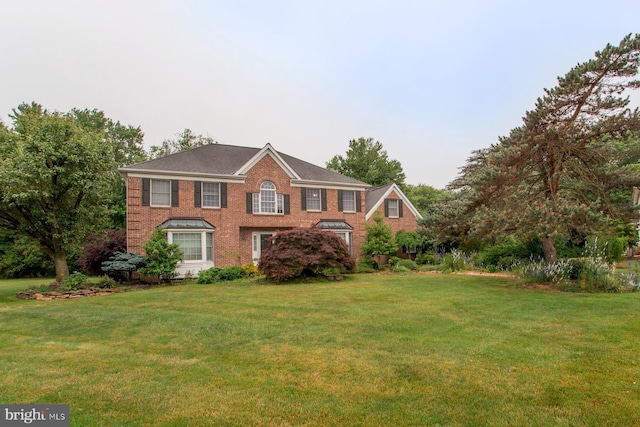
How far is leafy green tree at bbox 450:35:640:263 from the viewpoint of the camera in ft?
33.3

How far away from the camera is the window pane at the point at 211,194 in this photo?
62.2 ft

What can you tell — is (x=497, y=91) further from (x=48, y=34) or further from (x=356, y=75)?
(x=48, y=34)

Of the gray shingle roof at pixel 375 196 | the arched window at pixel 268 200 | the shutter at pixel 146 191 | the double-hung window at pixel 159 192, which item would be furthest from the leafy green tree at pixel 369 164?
the shutter at pixel 146 191

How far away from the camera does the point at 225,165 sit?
20.1 meters

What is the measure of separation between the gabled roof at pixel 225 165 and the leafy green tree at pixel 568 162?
11304mm

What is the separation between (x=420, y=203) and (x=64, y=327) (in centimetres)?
4175

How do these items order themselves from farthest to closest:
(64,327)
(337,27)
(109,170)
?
1. (109,170)
2. (337,27)
3. (64,327)

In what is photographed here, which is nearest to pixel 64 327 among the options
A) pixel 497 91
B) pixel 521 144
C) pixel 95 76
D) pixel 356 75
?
pixel 521 144

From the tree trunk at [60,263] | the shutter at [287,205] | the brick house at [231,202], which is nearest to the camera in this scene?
the tree trunk at [60,263]

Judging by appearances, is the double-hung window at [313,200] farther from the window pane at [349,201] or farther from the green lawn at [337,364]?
the green lawn at [337,364]

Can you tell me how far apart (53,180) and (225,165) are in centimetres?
800

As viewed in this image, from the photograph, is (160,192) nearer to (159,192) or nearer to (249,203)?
(159,192)

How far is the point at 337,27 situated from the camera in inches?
525

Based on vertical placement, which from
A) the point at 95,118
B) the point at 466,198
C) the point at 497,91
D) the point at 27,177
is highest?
the point at 95,118
